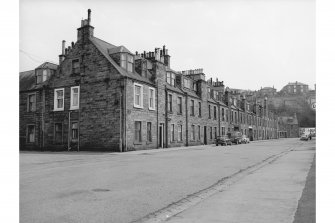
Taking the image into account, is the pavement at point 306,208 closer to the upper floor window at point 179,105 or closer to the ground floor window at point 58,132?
the ground floor window at point 58,132

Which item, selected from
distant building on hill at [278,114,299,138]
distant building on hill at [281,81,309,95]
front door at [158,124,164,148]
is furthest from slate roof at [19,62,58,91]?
distant building on hill at [278,114,299,138]

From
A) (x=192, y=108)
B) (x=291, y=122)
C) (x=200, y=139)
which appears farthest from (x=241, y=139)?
(x=291, y=122)

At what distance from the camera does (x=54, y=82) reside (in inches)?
1143

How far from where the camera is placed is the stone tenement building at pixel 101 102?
25.1 meters

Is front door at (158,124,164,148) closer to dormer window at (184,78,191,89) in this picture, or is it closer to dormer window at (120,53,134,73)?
dormer window at (120,53,134,73)

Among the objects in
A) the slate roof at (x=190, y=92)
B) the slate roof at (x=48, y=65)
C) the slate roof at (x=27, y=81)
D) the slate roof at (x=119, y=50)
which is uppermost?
the slate roof at (x=119, y=50)

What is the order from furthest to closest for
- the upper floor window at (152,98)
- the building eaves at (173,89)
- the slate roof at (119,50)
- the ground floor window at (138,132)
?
the building eaves at (173,89), the upper floor window at (152,98), the slate roof at (119,50), the ground floor window at (138,132)

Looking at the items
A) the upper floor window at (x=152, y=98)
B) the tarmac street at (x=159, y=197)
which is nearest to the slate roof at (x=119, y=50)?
the upper floor window at (x=152, y=98)

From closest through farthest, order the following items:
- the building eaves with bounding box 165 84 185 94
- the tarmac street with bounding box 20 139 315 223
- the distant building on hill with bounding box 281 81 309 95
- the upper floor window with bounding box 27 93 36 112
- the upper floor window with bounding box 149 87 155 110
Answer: the tarmac street with bounding box 20 139 315 223
the distant building on hill with bounding box 281 81 309 95
the upper floor window with bounding box 149 87 155 110
the upper floor window with bounding box 27 93 36 112
the building eaves with bounding box 165 84 185 94

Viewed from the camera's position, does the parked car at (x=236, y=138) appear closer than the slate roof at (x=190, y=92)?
No

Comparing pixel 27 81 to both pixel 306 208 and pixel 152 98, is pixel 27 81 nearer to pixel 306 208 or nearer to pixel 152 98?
pixel 152 98

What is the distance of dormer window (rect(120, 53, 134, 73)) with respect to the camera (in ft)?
88.7
